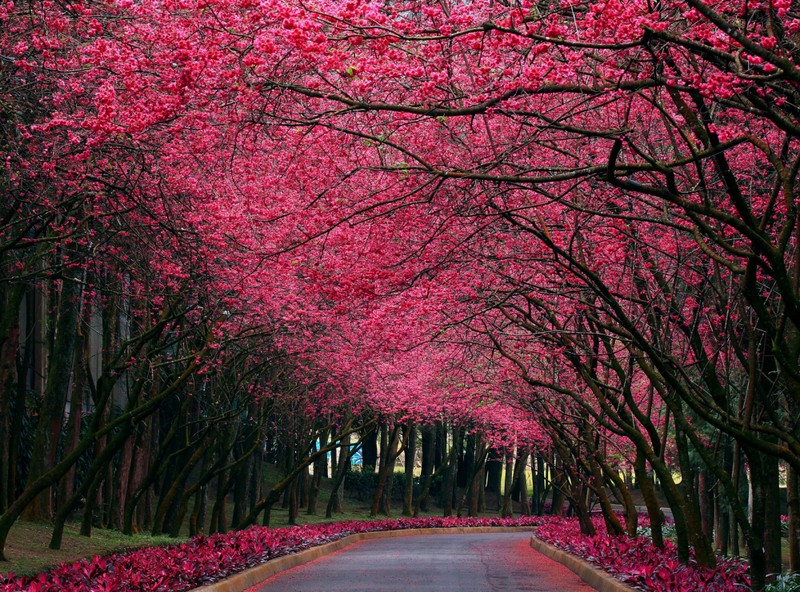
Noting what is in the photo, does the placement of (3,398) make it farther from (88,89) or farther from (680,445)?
(680,445)

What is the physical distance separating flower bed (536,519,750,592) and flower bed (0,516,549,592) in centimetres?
572

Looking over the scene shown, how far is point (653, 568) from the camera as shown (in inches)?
566

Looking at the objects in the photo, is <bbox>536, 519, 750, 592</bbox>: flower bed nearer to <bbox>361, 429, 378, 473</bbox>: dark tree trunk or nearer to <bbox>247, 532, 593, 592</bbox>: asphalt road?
<bbox>247, 532, 593, 592</bbox>: asphalt road

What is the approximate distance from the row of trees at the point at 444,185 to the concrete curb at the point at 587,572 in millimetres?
1409

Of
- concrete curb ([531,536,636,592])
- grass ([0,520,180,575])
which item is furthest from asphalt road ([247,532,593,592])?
grass ([0,520,180,575])

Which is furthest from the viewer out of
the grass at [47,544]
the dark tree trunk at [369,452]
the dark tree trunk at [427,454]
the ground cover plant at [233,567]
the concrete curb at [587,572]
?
the dark tree trunk at [369,452]

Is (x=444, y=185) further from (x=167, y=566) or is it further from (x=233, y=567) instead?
(x=233, y=567)

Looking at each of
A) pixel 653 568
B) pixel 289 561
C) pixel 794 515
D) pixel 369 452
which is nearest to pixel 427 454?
pixel 369 452

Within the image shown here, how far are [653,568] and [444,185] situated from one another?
596 centimetres

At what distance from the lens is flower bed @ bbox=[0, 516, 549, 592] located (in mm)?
11102

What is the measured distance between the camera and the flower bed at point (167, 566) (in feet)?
36.4

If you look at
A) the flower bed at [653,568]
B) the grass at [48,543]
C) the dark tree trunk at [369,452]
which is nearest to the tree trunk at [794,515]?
the flower bed at [653,568]

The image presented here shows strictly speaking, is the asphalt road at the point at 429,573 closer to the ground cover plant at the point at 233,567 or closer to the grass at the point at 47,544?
the ground cover plant at the point at 233,567

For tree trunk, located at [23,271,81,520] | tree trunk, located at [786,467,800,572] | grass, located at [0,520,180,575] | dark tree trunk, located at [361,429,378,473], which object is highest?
dark tree trunk, located at [361,429,378,473]
